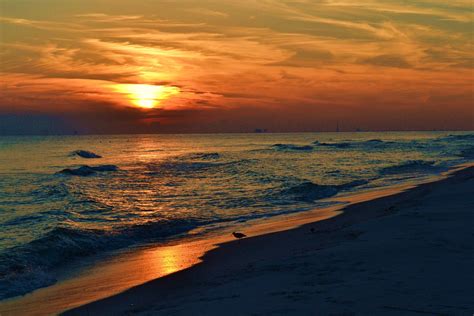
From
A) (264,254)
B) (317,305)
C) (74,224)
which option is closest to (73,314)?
(317,305)

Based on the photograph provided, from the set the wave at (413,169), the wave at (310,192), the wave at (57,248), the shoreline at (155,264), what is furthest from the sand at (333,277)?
the wave at (413,169)

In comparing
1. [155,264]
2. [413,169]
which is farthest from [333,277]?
[413,169]

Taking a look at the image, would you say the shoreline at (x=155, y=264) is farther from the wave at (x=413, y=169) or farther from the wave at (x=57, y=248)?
the wave at (x=413, y=169)

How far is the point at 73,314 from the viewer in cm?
895

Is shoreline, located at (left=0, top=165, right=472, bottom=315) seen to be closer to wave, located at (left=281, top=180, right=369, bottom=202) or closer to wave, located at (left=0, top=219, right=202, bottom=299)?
wave, located at (left=0, top=219, right=202, bottom=299)

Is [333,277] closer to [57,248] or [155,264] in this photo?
[155,264]

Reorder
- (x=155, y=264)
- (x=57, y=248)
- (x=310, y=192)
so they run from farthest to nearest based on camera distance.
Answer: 1. (x=310, y=192)
2. (x=57, y=248)
3. (x=155, y=264)

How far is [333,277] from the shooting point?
890cm

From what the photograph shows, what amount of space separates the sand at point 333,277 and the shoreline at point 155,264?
0.52 ft

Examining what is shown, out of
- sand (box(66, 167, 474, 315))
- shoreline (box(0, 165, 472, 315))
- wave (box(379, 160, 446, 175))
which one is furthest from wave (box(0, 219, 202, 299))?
wave (box(379, 160, 446, 175))

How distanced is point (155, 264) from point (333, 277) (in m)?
5.58

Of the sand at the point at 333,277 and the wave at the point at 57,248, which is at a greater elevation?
the sand at the point at 333,277

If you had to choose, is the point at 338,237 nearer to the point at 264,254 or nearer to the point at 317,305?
the point at 264,254

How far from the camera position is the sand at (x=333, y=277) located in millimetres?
7285
